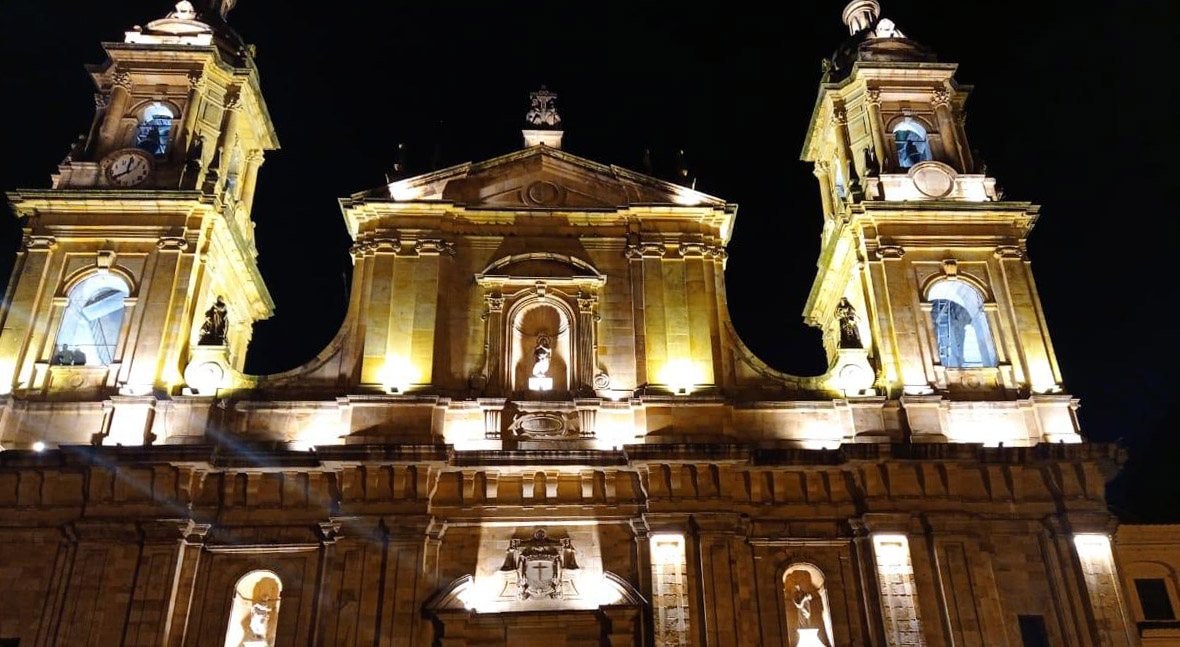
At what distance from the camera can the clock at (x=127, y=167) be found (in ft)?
84.7

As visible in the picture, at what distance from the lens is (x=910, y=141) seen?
2841 centimetres

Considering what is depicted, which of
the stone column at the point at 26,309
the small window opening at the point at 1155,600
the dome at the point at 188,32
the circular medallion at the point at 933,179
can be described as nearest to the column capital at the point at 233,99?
the dome at the point at 188,32

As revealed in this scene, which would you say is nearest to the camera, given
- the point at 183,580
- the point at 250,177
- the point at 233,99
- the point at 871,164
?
the point at 183,580

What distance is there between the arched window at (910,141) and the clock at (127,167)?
1943cm

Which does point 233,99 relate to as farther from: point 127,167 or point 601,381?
point 601,381

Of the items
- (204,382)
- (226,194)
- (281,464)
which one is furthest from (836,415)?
(226,194)

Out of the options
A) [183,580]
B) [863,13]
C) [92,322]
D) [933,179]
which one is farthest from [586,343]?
[863,13]

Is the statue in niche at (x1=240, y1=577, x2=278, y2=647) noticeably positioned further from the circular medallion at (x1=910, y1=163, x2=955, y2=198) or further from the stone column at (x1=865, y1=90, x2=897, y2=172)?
the circular medallion at (x1=910, y1=163, x2=955, y2=198)

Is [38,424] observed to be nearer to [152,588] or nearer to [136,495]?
[136,495]

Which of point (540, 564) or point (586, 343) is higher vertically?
point (586, 343)

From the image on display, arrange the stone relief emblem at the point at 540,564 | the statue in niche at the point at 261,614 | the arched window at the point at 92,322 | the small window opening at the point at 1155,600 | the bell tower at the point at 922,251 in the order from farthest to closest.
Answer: the small window opening at the point at 1155,600
the arched window at the point at 92,322
the bell tower at the point at 922,251
the stone relief emblem at the point at 540,564
the statue in niche at the point at 261,614

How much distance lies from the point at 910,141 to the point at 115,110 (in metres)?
21.1

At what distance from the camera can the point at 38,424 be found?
A: 2231 centimetres

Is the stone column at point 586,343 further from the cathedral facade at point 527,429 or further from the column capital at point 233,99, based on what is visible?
the column capital at point 233,99
